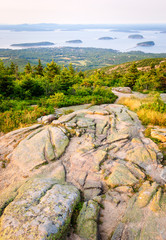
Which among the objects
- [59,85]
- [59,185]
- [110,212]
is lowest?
[110,212]

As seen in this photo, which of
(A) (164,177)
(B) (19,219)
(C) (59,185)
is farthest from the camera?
(A) (164,177)

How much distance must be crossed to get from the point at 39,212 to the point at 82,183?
1842 millimetres

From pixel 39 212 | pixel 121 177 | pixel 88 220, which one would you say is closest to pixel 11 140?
pixel 39 212

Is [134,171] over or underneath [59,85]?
underneath

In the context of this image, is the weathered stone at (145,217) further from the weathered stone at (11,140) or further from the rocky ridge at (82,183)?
the weathered stone at (11,140)

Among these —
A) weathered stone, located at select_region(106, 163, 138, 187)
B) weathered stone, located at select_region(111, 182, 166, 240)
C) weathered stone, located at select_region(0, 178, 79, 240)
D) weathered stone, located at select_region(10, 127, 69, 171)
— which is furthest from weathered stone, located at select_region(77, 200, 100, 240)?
weathered stone, located at select_region(10, 127, 69, 171)

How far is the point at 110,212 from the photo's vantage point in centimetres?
408

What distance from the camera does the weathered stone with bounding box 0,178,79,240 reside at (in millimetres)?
3145

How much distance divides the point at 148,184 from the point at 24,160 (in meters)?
4.91

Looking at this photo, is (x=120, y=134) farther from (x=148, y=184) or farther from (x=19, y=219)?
(x=19, y=219)

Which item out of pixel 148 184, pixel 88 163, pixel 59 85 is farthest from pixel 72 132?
pixel 59 85

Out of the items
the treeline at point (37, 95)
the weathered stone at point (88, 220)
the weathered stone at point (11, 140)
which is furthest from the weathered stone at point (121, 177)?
the treeline at point (37, 95)

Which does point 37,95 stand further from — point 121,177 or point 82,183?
point 121,177

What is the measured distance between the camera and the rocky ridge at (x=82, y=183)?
348 centimetres
